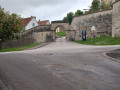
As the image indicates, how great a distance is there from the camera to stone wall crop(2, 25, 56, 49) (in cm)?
4647

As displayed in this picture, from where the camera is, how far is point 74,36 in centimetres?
4688

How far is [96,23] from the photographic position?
40.6 m

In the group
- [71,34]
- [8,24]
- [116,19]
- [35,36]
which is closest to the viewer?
[116,19]

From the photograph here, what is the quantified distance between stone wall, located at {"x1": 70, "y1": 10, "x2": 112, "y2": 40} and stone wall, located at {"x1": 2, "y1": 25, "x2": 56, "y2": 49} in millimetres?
6387

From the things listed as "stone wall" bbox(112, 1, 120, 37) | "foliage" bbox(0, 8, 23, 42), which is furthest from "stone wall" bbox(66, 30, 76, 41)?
"stone wall" bbox(112, 1, 120, 37)

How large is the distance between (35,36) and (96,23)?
1624 centimetres

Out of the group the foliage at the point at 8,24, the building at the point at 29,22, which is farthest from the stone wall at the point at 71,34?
the building at the point at 29,22

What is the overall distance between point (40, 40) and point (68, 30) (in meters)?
A: 7.65

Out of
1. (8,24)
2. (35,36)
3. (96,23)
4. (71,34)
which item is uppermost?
(8,24)

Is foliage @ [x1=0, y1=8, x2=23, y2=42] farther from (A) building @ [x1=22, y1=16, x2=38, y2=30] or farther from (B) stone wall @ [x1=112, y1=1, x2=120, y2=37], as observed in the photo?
(A) building @ [x1=22, y1=16, x2=38, y2=30]

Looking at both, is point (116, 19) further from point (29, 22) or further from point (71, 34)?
point (29, 22)

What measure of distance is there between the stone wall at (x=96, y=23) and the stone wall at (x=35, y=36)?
6.39m

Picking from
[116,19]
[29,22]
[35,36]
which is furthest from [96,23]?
[29,22]

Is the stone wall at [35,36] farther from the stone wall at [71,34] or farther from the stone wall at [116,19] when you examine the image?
the stone wall at [116,19]
